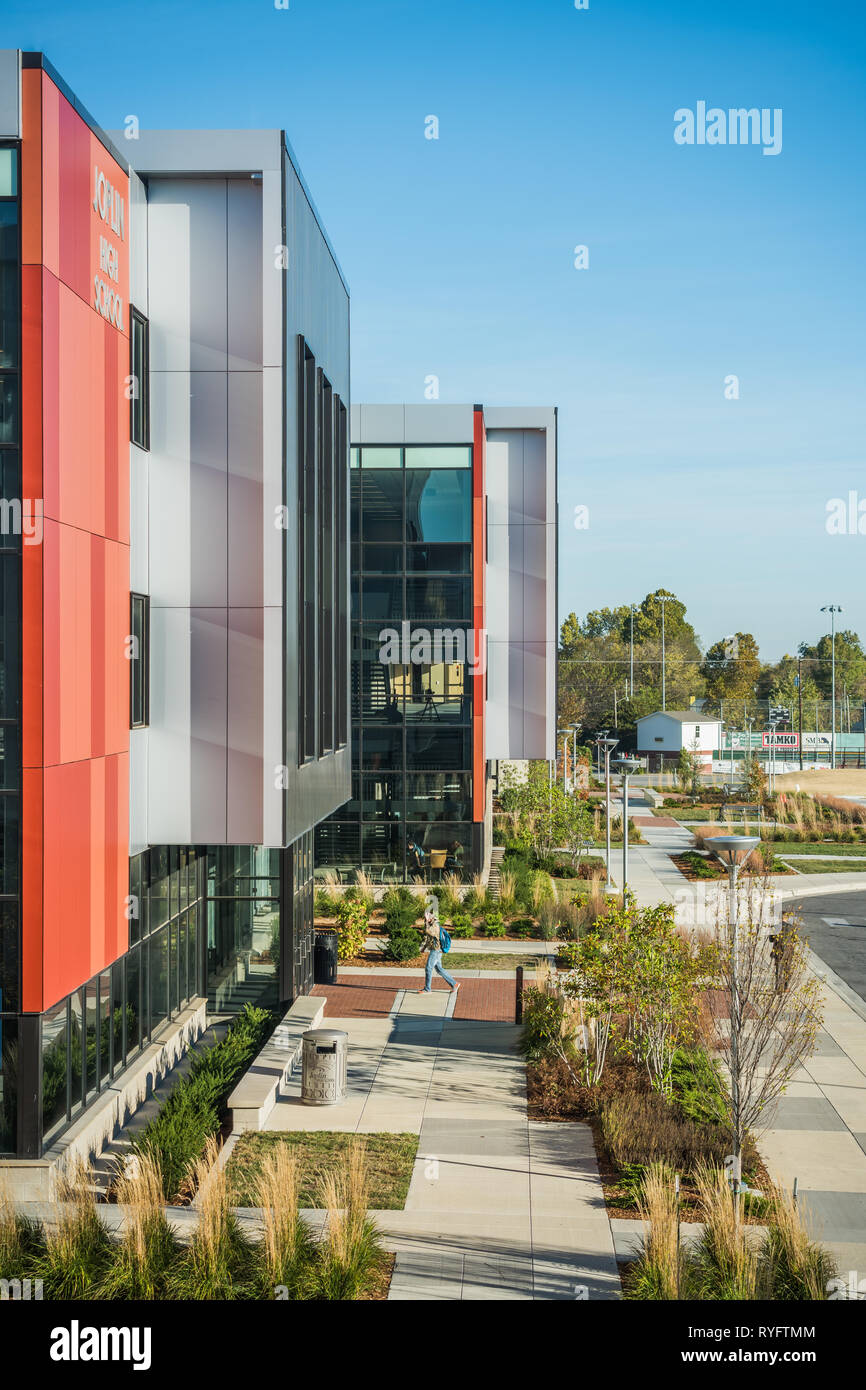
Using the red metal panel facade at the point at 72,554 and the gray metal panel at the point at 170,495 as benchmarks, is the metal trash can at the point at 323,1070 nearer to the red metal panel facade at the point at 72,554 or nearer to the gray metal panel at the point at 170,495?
the red metal panel facade at the point at 72,554

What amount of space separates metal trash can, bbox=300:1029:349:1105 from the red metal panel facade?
2.86 metres

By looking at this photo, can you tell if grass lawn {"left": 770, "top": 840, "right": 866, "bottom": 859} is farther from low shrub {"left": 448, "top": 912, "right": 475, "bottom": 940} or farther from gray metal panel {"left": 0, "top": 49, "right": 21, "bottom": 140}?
gray metal panel {"left": 0, "top": 49, "right": 21, "bottom": 140}

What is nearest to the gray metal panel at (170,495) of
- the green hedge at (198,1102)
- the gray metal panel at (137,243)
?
the gray metal panel at (137,243)

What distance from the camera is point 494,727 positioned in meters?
35.1

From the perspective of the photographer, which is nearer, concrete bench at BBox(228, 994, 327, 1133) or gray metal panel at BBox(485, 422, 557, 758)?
concrete bench at BBox(228, 994, 327, 1133)

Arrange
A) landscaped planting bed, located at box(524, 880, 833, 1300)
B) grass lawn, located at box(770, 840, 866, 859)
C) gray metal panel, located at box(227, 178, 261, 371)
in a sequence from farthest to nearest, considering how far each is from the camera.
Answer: grass lawn, located at box(770, 840, 866, 859) < gray metal panel, located at box(227, 178, 261, 371) < landscaped planting bed, located at box(524, 880, 833, 1300)

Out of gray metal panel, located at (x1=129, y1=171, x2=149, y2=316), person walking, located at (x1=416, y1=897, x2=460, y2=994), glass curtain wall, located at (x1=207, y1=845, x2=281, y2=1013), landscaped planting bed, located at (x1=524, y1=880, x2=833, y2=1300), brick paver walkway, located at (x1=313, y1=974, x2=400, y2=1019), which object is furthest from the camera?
person walking, located at (x1=416, y1=897, x2=460, y2=994)

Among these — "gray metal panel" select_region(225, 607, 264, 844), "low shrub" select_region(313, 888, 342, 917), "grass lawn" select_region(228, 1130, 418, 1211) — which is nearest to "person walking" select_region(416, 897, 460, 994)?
"low shrub" select_region(313, 888, 342, 917)

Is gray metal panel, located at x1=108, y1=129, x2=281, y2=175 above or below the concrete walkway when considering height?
above

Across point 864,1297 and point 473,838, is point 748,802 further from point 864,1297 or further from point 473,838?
point 864,1297

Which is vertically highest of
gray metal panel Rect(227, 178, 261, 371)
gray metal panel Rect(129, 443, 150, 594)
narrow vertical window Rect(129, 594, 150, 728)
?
gray metal panel Rect(227, 178, 261, 371)

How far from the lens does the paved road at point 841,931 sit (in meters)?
23.2

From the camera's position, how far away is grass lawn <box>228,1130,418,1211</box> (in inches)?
441
